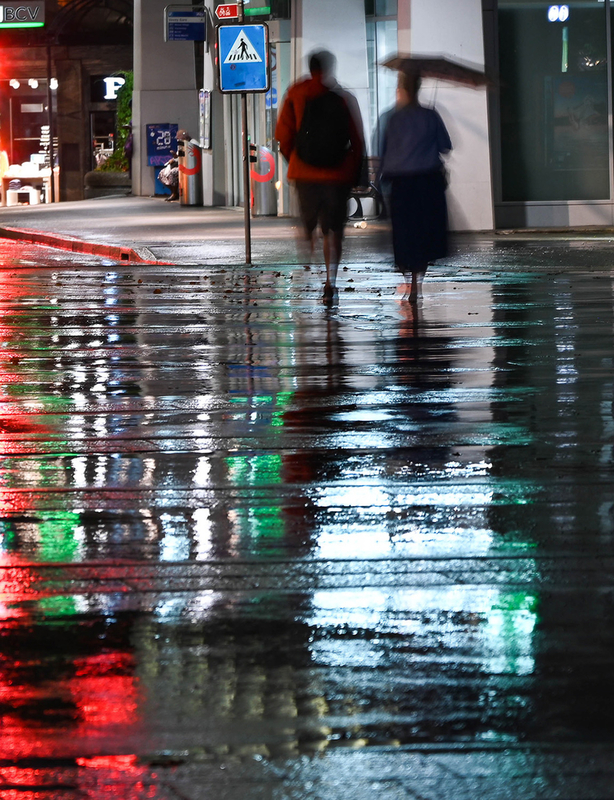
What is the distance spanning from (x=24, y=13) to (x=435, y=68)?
38431 millimetres

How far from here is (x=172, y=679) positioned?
335 cm

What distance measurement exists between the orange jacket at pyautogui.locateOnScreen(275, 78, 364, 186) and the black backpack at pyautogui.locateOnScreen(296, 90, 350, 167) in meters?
0.04

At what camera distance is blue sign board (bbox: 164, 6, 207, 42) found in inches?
1277

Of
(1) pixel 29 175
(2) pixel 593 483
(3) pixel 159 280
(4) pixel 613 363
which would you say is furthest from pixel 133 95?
(2) pixel 593 483

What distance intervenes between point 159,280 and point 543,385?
831 cm

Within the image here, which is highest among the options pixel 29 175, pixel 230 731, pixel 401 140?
pixel 29 175

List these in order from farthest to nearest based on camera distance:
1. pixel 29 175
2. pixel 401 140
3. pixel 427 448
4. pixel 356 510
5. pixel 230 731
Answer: pixel 29 175
pixel 401 140
pixel 427 448
pixel 356 510
pixel 230 731

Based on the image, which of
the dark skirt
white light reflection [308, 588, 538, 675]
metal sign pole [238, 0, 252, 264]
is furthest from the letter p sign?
white light reflection [308, 588, 538, 675]

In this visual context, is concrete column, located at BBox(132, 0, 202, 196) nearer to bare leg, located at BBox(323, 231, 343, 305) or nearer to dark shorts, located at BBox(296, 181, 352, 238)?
bare leg, located at BBox(323, 231, 343, 305)

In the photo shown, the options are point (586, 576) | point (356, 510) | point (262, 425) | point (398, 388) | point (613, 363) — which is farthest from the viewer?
point (613, 363)

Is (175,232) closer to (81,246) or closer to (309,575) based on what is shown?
(81,246)

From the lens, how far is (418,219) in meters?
11.9

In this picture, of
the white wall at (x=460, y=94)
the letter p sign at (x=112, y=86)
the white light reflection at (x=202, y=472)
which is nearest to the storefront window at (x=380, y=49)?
the white wall at (x=460, y=94)

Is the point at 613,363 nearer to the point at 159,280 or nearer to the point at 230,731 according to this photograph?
the point at 230,731
